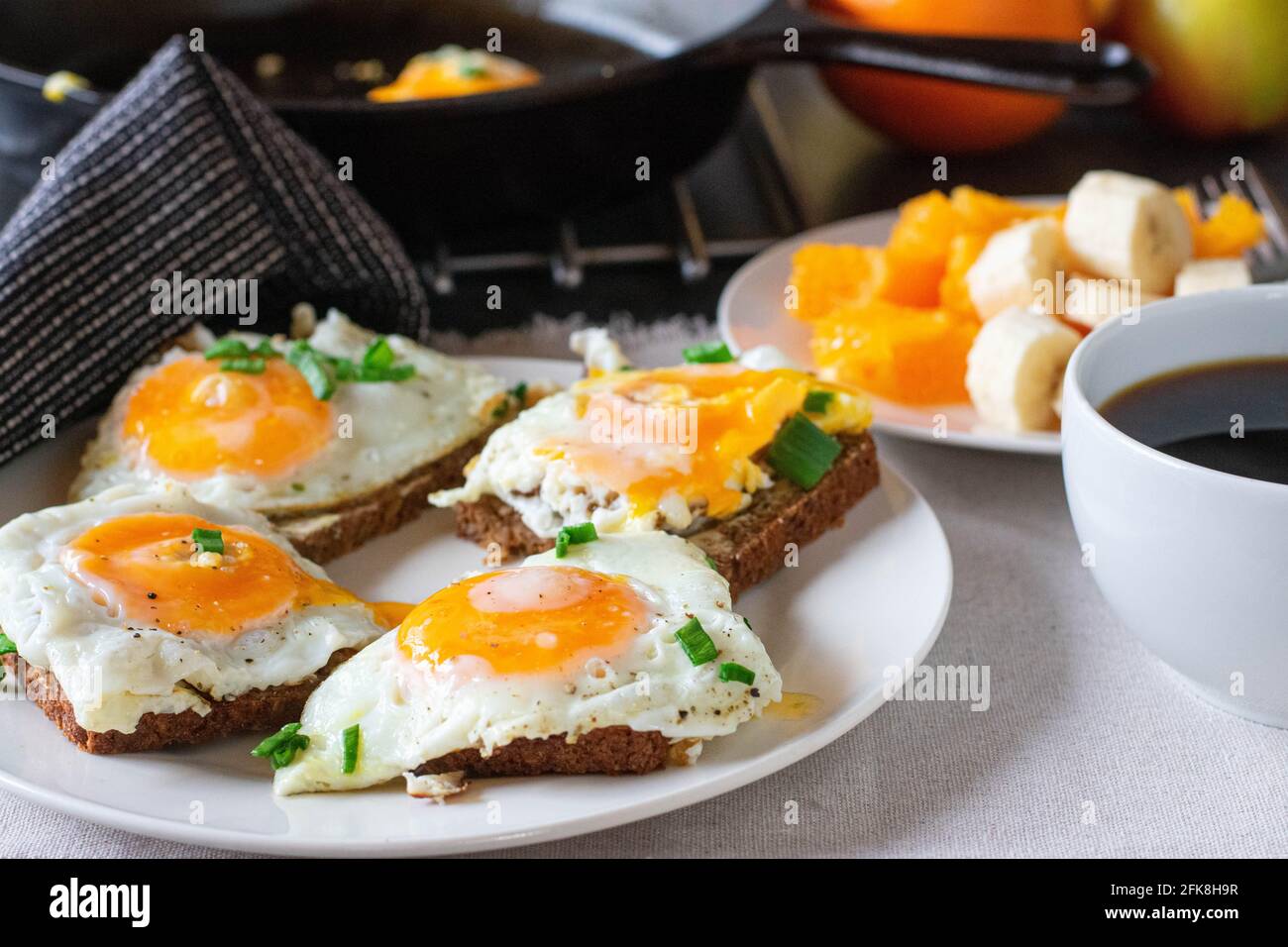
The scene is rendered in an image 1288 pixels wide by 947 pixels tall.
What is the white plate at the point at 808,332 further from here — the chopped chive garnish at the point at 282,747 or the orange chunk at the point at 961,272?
the chopped chive garnish at the point at 282,747

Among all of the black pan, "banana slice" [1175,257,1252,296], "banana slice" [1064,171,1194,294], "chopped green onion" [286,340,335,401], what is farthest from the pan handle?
→ "chopped green onion" [286,340,335,401]

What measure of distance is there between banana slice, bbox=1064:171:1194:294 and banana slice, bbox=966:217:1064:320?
0.21 feet

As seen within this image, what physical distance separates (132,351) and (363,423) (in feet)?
1.81

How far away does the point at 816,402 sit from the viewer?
2.65m

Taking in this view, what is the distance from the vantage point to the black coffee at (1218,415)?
83.6 inches

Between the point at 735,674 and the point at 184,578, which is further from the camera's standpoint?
the point at 184,578

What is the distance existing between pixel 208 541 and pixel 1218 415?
169cm

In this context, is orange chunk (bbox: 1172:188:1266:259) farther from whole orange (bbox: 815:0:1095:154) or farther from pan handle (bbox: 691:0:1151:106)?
whole orange (bbox: 815:0:1095:154)

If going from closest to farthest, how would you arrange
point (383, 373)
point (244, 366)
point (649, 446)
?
point (649, 446), point (244, 366), point (383, 373)

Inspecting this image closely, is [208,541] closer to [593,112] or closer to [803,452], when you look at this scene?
[803,452]

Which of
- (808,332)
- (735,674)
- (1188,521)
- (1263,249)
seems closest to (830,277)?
(808,332)

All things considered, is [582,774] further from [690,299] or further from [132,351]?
[690,299]

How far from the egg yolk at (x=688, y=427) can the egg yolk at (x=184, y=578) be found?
0.52 m

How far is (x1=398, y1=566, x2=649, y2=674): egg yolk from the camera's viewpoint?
1.94m
